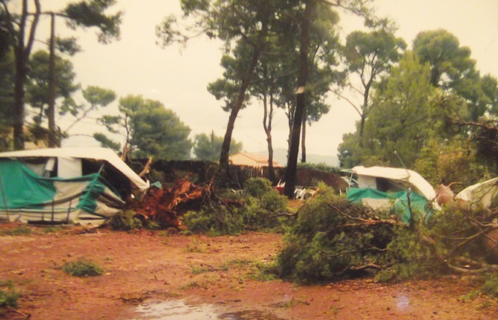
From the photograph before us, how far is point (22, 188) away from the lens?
13.4 meters

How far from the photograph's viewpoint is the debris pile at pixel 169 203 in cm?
1355

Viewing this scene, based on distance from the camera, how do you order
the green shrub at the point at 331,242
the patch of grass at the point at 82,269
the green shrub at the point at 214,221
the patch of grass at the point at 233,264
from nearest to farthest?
1. the green shrub at the point at 331,242
2. the patch of grass at the point at 82,269
3. the patch of grass at the point at 233,264
4. the green shrub at the point at 214,221

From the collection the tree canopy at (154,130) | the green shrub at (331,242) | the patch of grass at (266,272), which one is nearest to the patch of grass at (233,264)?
the patch of grass at (266,272)

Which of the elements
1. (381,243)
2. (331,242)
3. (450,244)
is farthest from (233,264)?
(450,244)

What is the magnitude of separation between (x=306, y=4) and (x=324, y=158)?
2149 centimetres

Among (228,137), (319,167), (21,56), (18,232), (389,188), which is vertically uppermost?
(21,56)

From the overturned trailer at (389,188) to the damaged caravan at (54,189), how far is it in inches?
270

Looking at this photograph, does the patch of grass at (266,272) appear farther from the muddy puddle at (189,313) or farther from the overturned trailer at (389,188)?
the overturned trailer at (389,188)

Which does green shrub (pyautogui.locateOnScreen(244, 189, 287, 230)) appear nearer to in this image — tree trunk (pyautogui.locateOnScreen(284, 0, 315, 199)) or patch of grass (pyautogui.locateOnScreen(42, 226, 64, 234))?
patch of grass (pyautogui.locateOnScreen(42, 226, 64, 234))

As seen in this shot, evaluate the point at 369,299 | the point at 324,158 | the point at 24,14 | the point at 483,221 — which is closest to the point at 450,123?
the point at 483,221

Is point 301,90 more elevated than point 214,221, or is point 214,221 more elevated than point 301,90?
point 301,90

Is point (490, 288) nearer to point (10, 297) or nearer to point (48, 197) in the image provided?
point (10, 297)

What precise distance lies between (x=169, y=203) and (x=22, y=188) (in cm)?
400

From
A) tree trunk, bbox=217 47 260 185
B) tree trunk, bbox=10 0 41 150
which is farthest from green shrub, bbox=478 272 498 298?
tree trunk, bbox=10 0 41 150
